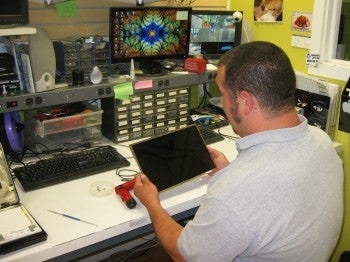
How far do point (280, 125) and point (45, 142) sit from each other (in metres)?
1.16

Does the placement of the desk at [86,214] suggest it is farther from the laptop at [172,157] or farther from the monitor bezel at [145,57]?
the monitor bezel at [145,57]

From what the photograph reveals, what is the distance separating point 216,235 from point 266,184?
0.17 metres

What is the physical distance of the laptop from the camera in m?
1.41

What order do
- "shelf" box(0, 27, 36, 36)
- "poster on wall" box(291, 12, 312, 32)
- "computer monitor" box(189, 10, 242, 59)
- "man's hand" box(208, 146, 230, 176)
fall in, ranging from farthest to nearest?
"computer monitor" box(189, 10, 242, 59)
"poster on wall" box(291, 12, 312, 32)
"man's hand" box(208, 146, 230, 176)
"shelf" box(0, 27, 36, 36)

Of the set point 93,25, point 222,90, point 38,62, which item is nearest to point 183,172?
point 222,90

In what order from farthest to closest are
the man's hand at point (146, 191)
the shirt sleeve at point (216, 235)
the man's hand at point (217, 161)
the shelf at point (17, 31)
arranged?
the man's hand at point (217, 161) < the shelf at point (17, 31) < the man's hand at point (146, 191) < the shirt sleeve at point (216, 235)

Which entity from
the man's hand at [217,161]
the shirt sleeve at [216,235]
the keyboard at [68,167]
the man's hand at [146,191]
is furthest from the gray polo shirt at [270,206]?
the keyboard at [68,167]

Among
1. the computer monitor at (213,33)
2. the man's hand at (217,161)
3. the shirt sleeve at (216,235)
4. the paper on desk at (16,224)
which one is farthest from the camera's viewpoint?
the computer monitor at (213,33)

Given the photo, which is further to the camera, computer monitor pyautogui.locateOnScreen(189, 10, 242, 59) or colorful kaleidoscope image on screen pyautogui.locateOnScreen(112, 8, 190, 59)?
computer monitor pyautogui.locateOnScreen(189, 10, 242, 59)

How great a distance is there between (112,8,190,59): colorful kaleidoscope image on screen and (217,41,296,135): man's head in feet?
2.91

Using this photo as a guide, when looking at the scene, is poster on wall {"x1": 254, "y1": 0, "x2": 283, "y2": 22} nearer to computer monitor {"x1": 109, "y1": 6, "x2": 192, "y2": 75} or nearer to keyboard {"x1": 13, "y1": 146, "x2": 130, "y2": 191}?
computer monitor {"x1": 109, "y1": 6, "x2": 192, "y2": 75}

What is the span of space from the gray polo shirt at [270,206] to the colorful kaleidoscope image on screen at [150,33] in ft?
3.34

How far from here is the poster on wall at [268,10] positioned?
7.08 ft

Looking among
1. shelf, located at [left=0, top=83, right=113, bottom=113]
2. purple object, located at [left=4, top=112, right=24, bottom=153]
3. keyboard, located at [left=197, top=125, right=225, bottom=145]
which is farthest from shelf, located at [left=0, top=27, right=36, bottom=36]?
keyboard, located at [left=197, top=125, right=225, bottom=145]
